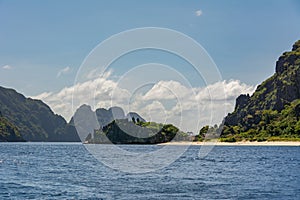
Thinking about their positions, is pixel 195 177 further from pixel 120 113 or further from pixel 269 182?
pixel 120 113

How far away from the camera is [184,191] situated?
45.8 metres

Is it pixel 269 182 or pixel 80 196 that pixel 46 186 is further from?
pixel 269 182

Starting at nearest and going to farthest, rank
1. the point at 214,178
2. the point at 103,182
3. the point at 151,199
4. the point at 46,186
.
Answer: the point at 151,199 → the point at 46,186 → the point at 103,182 → the point at 214,178

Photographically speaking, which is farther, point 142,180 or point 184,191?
point 142,180

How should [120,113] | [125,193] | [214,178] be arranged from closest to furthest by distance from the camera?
[125,193] → [214,178] → [120,113]

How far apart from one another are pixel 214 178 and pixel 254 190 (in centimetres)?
1167

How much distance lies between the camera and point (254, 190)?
155 feet

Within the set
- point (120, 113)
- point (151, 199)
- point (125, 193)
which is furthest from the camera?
point (120, 113)

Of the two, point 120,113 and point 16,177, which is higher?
point 120,113

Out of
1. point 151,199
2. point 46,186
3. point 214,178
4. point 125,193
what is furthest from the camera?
point 214,178

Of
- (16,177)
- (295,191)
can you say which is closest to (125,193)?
(295,191)

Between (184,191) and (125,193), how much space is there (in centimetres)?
592

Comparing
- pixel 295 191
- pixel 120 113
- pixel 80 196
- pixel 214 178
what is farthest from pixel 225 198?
pixel 120 113

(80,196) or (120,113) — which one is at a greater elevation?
(120,113)
